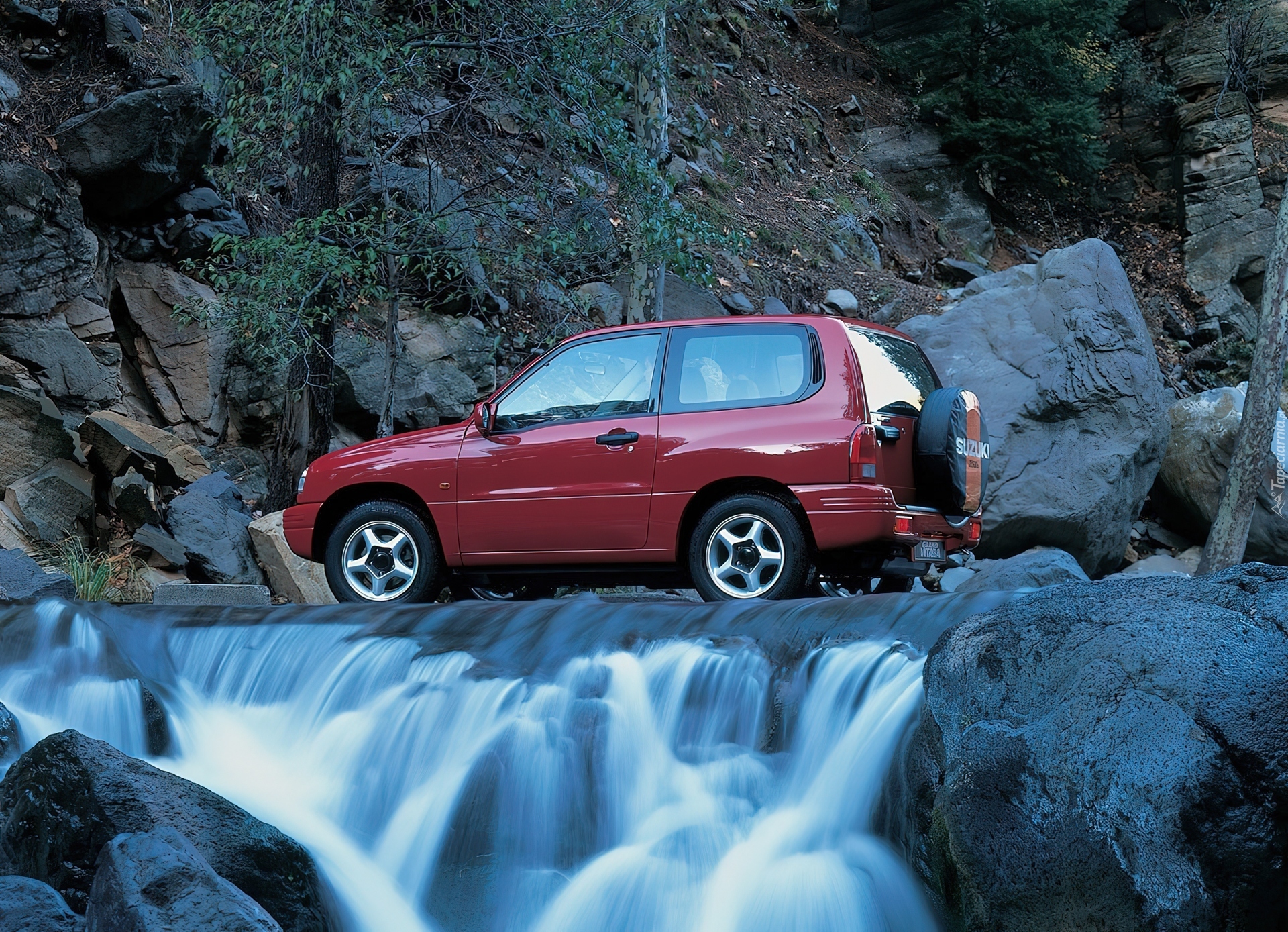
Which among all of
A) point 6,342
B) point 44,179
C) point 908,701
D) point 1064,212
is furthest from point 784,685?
point 1064,212

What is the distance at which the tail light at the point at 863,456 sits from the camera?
20.8ft

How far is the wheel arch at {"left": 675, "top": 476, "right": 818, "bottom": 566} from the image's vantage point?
654cm

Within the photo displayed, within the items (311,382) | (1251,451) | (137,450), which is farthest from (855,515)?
(1251,451)

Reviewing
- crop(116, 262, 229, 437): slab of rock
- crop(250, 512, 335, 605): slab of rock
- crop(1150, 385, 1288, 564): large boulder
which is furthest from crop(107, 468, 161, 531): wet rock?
crop(1150, 385, 1288, 564): large boulder

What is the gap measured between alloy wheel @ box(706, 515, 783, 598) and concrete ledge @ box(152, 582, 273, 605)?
12.9ft

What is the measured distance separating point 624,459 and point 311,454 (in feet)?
16.7

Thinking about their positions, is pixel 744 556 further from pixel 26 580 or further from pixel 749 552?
pixel 26 580

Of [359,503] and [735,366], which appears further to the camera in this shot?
[359,503]

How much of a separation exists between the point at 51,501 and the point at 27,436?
2.11 feet

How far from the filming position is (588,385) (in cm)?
727

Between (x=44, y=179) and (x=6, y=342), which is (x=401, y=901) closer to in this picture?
(x=6, y=342)

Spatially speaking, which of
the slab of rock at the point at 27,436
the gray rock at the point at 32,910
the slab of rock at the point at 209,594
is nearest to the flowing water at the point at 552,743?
the gray rock at the point at 32,910

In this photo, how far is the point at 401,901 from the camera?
4996mm

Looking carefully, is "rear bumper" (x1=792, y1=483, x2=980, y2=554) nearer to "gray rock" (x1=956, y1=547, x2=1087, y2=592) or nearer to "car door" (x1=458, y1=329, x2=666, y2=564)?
"car door" (x1=458, y1=329, x2=666, y2=564)
